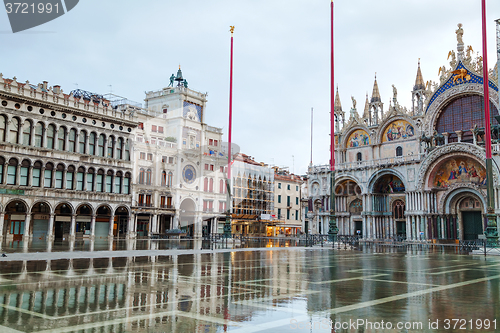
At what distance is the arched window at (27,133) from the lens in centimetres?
4497

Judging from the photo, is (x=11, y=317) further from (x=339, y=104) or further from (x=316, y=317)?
(x=339, y=104)

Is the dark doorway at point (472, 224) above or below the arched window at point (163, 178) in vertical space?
below

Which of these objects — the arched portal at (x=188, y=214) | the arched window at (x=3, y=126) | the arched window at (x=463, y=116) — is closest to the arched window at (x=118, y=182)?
the arched window at (x=3, y=126)

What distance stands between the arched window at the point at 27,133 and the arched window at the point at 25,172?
78.2 inches

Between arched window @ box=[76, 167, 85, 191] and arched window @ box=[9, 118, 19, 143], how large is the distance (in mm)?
7579

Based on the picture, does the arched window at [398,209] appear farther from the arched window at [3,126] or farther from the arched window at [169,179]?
the arched window at [3,126]

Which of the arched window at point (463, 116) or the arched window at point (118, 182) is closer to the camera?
the arched window at point (463, 116)

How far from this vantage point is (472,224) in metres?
47.8

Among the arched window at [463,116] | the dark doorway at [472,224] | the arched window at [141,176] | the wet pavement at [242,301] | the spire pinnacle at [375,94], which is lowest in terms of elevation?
the wet pavement at [242,301]

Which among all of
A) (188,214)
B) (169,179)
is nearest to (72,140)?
(169,179)

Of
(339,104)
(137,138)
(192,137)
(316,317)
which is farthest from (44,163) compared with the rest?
(316,317)

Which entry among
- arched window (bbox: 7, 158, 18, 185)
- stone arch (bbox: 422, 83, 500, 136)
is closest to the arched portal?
arched window (bbox: 7, 158, 18, 185)

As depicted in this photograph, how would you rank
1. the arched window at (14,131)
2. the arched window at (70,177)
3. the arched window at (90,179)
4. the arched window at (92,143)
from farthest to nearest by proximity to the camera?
1. the arched window at (92,143)
2. the arched window at (90,179)
3. the arched window at (70,177)
4. the arched window at (14,131)

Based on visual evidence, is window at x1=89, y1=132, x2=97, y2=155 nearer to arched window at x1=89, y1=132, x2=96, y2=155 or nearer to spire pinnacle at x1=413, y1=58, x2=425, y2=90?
arched window at x1=89, y1=132, x2=96, y2=155
